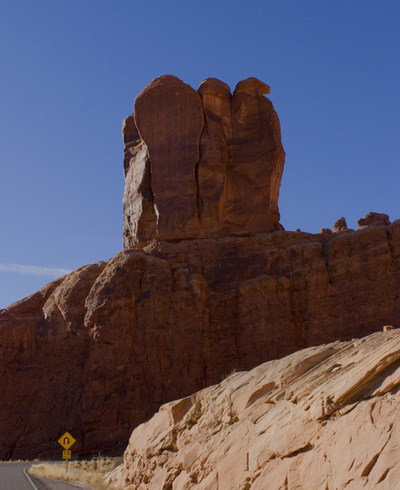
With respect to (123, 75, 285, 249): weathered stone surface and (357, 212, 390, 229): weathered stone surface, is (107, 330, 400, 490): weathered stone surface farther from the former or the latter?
(357, 212, 390, 229): weathered stone surface

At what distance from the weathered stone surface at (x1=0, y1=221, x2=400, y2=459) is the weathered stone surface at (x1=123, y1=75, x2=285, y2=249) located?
369 centimetres

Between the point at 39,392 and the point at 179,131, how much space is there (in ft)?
61.6

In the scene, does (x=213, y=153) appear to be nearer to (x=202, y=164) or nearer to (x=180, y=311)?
(x=202, y=164)

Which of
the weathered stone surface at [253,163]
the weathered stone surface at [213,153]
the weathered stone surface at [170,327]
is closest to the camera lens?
the weathered stone surface at [170,327]

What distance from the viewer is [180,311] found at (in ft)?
113

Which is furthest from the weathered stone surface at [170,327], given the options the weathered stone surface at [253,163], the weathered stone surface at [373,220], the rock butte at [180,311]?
the weathered stone surface at [373,220]

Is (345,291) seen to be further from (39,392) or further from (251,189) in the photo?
(39,392)

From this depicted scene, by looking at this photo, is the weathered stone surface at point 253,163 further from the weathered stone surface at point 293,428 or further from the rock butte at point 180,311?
the weathered stone surface at point 293,428

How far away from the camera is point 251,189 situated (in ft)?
136

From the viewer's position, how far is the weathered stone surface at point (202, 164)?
40.2 metres

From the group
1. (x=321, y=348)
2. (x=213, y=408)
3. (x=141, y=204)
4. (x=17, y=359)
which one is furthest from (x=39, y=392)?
(x=321, y=348)

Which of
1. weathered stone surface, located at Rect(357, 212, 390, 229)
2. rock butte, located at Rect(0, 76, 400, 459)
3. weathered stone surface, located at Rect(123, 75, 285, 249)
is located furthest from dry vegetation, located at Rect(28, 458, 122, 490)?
weathered stone surface, located at Rect(357, 212, 390, 229)

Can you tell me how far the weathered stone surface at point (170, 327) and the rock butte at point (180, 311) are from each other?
62mm

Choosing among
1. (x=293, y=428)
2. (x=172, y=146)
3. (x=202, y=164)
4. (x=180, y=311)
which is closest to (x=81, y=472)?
(x=180, y=311)
